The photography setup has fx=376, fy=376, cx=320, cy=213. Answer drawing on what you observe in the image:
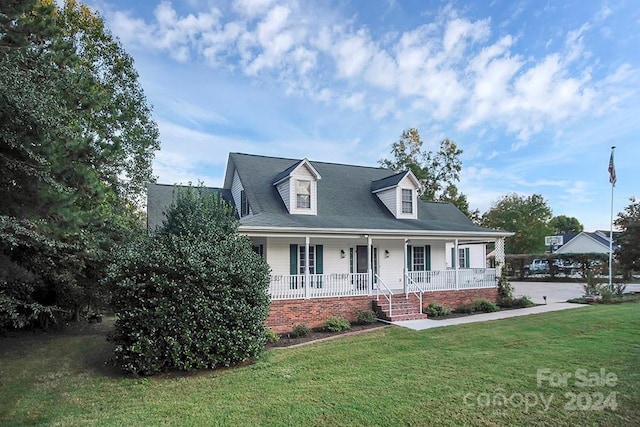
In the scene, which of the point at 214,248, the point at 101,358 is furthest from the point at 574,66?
the point at 101,358

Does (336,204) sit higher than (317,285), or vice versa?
(336,204)

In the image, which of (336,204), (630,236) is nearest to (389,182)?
(336,204)

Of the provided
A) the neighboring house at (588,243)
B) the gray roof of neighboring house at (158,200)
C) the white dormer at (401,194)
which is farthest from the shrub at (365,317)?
the neighboring house at (588,243)

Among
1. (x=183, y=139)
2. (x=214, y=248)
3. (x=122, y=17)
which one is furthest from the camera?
(x=183, y=139)

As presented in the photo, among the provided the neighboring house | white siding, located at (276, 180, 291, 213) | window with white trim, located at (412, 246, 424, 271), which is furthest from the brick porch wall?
the neighboring house

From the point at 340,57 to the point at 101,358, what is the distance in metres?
13.2

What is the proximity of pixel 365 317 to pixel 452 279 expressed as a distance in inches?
184

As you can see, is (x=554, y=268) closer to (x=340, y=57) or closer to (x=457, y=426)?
(x=340, y=57)

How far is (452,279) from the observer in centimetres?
1505

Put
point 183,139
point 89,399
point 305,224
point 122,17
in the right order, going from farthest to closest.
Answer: point 183,139 < point 122,17 < point 305,224 < point 89,399

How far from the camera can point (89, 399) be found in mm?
6176

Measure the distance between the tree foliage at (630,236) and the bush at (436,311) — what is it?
598 inches

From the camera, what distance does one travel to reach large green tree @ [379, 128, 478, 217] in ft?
99.2

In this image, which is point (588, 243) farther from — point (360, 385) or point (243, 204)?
point (360, 385)
